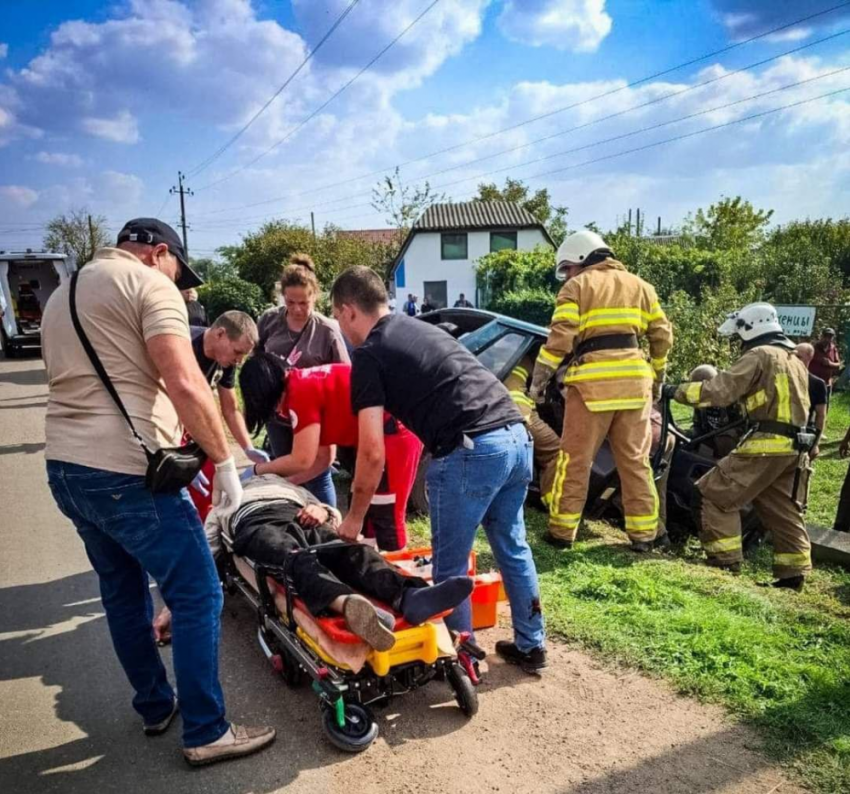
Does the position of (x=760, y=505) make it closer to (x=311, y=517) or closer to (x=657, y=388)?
(x=657, y=388)

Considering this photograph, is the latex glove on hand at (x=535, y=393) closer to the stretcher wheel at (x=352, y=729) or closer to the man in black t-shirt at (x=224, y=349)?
the man in black t-shirt at (x=224, y=349)

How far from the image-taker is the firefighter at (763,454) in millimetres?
4926

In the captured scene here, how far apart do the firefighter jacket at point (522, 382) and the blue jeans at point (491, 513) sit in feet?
7.47

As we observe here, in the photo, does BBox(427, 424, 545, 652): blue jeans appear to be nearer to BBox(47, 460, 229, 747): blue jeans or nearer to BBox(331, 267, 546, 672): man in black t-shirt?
BBox(331, 267, 546, 672): man in black t-shirt

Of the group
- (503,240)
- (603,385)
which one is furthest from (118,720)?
(503,240)

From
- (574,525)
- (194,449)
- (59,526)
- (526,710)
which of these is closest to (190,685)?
(194,449)

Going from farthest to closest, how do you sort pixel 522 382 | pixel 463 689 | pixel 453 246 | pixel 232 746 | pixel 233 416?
pixel 453 246 → pixel 522 382 → pixel 233 416 → pixel 463 689 → pixel 232 746

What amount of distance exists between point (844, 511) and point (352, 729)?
5259 mm

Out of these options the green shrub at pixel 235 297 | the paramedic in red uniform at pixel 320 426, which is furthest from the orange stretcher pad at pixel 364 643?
the green shrub at pixel 235 297

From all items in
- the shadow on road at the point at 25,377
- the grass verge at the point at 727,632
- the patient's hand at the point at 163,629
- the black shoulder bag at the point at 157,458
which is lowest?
the grass verge at the point at 727,632

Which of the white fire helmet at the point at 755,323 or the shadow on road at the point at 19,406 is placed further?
the shadow on road at the point at 19,406

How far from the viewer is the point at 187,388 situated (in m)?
2.36

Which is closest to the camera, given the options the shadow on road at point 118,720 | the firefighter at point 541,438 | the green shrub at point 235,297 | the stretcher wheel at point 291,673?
the shadow on road at point 118,720

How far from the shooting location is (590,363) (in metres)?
4.86
